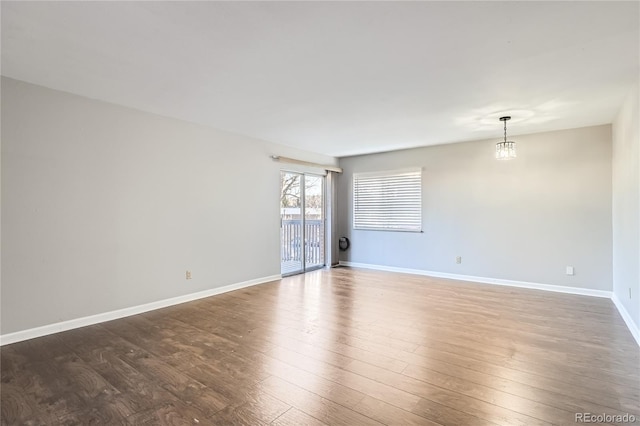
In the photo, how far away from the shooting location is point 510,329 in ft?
10.7

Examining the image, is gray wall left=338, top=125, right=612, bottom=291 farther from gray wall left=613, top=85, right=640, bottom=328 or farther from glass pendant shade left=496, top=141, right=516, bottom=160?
glass pendant shade left=496, top=141, right=516, bottom=160

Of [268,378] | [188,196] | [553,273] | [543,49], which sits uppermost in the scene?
[543,49]

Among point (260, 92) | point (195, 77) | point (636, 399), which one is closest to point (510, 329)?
point (636, 399)

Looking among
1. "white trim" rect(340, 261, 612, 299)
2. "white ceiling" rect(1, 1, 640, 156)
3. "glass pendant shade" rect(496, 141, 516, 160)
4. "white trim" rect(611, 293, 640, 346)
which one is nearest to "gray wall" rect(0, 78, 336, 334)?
"white ceiling" rect(1, 1, 640, 156)

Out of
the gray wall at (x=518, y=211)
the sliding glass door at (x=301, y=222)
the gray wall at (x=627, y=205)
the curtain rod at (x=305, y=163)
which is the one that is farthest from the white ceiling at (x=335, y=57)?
the sliding glass door at (x=301, y=222)

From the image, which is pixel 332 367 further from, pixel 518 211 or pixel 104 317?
pixel 518 211

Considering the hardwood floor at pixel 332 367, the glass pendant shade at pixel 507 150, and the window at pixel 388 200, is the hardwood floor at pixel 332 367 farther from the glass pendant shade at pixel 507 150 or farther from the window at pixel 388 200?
the window at pixel 388 200

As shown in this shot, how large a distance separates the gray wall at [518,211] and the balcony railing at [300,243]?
4.43 ft

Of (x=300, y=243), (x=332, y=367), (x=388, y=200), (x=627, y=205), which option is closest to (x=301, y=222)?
(x=300, y=243)

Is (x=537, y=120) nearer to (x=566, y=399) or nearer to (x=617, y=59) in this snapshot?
(x=617, y=59)

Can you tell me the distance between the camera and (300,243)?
20.6ft

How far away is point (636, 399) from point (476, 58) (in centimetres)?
257

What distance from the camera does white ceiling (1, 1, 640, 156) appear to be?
77.4 inches

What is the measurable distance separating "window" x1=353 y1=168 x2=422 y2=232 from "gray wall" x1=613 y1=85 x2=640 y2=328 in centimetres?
277
